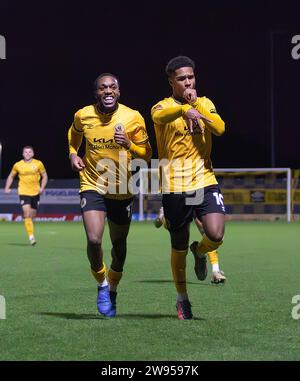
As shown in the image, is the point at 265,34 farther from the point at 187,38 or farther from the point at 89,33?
the point at 89,33

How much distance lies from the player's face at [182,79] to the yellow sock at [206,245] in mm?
1384

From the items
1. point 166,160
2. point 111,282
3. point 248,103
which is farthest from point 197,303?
point 248,103

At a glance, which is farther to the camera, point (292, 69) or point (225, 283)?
point (292, 69)

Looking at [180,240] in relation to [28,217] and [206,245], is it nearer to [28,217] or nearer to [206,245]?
[206,245]

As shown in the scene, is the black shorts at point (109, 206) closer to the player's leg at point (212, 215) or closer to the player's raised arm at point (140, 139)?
the player's raised arm at point (140, 139)

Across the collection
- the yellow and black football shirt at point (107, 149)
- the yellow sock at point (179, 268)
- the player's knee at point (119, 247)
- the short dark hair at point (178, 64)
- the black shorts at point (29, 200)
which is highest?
the short dark hair at point (178, 64)

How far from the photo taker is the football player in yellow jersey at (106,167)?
754cm

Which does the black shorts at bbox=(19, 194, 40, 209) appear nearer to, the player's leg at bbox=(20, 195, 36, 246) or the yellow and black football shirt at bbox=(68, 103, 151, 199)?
the player's leg at bbox=(20, 195, 36, 246)

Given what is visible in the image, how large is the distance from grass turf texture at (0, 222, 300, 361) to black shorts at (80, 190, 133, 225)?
0.93 metres

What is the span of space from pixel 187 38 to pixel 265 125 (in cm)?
862

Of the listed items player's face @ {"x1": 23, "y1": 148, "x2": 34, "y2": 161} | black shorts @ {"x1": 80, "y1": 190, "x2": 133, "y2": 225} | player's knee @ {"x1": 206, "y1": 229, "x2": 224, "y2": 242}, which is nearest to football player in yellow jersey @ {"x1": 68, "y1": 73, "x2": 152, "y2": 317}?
black shorts @ {"x1": 80, "y1": 190, "x2": 133, "y2": 225}

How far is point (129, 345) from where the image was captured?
5.98 meters

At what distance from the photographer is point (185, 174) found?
740cm

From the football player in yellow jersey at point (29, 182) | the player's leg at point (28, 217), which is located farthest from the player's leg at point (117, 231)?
the football player in yellow jersey at point (29, 182)
